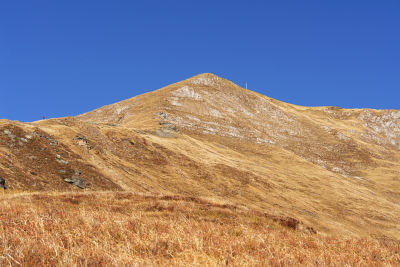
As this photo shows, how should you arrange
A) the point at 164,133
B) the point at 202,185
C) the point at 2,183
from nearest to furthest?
the point at 2,183 < the point at 202,185 < the point at 164,133

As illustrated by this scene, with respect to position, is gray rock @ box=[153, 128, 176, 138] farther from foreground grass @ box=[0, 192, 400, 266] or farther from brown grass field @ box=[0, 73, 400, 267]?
foreground grass @ box=[0, 192, 400, 266]

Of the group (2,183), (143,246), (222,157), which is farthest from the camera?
(222,157)

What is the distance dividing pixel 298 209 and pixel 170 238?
137ft

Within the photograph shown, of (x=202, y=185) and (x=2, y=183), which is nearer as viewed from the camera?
(x=2, y=183)

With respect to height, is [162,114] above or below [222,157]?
above

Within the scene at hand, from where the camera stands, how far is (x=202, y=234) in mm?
7539

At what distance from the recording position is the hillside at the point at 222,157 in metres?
32.8

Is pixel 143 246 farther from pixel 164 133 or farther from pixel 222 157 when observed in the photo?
pixel 164 133

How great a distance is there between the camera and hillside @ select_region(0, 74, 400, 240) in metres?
32.8

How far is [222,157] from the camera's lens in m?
64.1

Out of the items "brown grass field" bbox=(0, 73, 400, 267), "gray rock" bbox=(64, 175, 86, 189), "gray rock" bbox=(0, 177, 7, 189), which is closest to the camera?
"brown grass field" bbox=(0, 73, 400, 267)

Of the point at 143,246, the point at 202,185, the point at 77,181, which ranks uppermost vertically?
the point at 143,246

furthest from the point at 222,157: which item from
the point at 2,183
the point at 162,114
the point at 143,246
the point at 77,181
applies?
the point at 143,246

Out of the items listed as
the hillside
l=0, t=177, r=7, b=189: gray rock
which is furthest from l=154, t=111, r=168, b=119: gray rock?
l=0, t=177, r=7, b=189: gray rock
